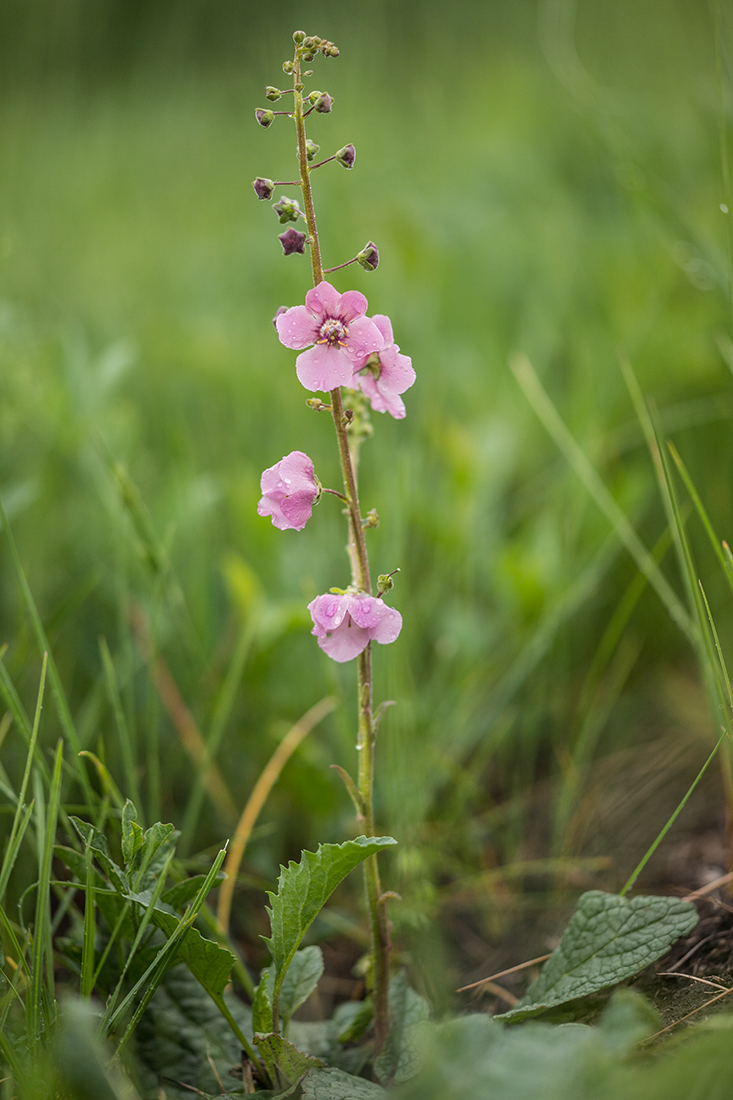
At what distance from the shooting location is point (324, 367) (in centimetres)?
91

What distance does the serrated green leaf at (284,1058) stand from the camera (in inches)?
33.6

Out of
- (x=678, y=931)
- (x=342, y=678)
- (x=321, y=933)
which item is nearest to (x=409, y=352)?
(x=342, y=678)

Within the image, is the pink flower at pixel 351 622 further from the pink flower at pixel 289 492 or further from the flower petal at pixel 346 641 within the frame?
the pink flower at pixel 289 492

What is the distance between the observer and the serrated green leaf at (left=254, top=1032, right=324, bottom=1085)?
853 mm

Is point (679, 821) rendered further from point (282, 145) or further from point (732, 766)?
point (282, 145)

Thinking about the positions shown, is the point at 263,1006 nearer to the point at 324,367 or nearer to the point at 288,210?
the point at 324,367

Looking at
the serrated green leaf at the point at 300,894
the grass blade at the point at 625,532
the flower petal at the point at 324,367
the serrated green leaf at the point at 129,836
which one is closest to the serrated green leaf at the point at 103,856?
the serrated green leaf at the point at 129,836

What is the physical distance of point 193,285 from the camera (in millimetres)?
3699

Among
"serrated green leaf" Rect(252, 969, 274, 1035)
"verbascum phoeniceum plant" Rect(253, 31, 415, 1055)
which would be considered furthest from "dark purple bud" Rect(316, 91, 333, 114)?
"serrated green leaf" Rect(252, 969, 274, 1035)

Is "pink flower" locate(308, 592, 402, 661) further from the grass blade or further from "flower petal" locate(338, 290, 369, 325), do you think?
the grass blade

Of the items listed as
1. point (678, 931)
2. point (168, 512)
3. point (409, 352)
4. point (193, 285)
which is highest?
point (193, 285)

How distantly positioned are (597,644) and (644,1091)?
129 centimetres

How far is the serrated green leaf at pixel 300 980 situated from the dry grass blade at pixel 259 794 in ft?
0.72

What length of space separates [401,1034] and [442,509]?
4.10 ft
